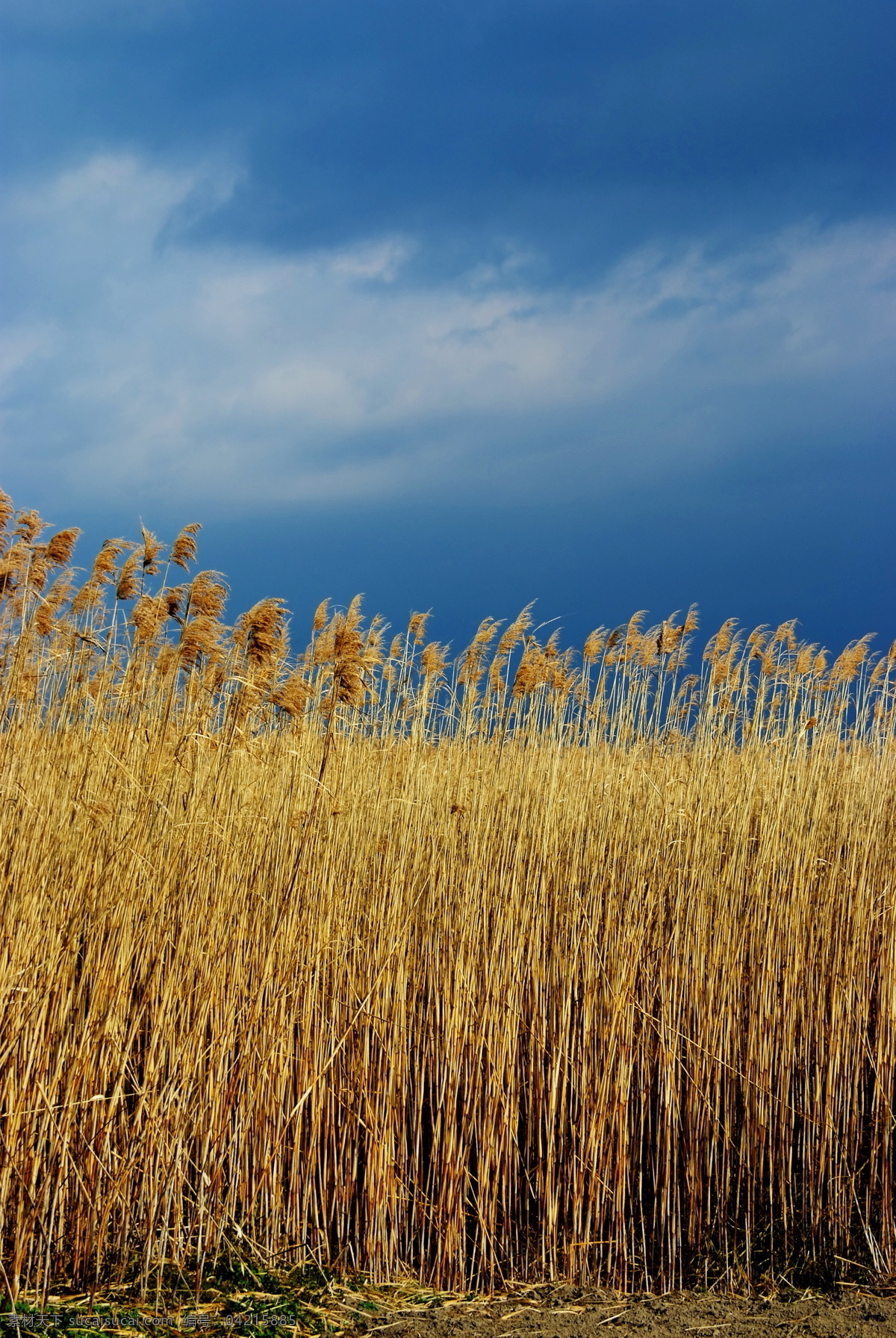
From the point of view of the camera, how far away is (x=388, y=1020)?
307 cm

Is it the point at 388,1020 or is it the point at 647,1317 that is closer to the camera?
the point at 647,1317

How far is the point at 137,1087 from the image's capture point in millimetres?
2674

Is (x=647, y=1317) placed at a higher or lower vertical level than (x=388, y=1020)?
lower

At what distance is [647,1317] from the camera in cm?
266

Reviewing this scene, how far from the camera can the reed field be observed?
2.79 m

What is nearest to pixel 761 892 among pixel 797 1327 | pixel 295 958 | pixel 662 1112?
pixel 662 1112

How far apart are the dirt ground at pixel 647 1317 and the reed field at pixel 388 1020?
4.5 inches

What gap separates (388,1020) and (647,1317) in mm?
1089

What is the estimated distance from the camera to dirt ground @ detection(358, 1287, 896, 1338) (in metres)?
2.55

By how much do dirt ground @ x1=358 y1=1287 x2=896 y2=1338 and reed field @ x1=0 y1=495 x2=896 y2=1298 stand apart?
0.11 meters

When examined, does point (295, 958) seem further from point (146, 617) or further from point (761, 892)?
point (761, 892)

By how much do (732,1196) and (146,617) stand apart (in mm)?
2966

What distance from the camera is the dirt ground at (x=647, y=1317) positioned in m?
2.55

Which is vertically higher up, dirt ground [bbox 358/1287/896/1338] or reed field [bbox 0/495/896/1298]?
reed field [bbox 0/495/896/1298]
